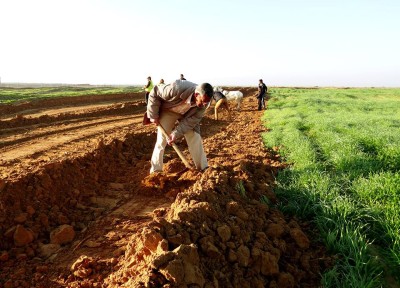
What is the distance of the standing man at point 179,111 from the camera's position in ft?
15.4

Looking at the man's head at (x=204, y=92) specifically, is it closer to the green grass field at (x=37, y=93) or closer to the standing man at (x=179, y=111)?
the standing man at (x=179, y=111)

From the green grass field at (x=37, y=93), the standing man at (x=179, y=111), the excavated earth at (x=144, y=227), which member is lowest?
the excavated earth at (x=144, y=227)

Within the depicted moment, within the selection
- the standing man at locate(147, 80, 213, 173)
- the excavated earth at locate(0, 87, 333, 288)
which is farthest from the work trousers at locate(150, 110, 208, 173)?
the excavated earth at locate(0, 87, 333, 288)

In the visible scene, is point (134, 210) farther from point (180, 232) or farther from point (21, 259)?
point (180, 232)

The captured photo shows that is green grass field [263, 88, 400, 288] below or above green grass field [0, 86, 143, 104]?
below

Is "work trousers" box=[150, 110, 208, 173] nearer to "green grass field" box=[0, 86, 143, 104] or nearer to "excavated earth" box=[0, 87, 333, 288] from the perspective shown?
"excavated earth" box=[0, 87, 333, 288]

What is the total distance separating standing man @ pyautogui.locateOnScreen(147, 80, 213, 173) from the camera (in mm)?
4688

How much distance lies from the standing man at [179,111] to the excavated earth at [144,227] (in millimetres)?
394

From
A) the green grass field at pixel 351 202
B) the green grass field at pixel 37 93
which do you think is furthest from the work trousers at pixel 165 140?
the green grass field at pixel 37 93

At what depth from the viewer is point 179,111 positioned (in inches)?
199

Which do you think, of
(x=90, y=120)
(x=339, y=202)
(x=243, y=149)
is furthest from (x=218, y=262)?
(x=90, y=120)

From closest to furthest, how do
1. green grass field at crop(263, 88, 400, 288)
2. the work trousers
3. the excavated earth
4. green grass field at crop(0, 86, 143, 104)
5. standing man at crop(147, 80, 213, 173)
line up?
the excavated earth < green grass field at crop(263, 88, 400, 288) < standing man at crop(147, 80, 213, 173) < the work trousers < green grass field at crop(0, 86, 143, 104)

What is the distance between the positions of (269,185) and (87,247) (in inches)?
94.3

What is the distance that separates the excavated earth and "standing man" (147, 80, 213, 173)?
1.29ft
